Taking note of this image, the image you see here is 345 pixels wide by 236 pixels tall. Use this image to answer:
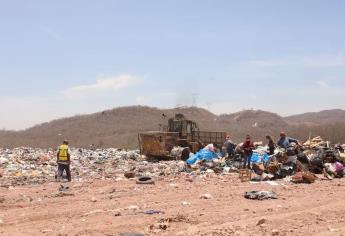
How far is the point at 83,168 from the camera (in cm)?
1844

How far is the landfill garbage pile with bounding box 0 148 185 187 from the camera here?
15.5 meters

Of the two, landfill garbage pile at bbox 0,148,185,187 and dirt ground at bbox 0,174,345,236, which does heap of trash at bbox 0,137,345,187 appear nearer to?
landfill garbage pile at bbox 0,148,185,187

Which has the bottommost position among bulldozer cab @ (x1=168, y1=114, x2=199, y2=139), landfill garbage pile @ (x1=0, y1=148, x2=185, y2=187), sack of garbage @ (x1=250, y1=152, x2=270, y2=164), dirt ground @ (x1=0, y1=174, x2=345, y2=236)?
dirt ground @ (x1=0, y1=174, x2=345, y2=236)

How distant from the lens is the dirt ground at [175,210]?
7.47 metres

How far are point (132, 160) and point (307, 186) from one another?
1084 cm

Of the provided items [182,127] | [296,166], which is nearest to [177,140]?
[182,127]

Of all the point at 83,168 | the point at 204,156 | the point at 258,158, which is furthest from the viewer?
the point at 83,168

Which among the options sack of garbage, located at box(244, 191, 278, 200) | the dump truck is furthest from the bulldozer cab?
sack of garbage, located at box(244, 191, 278, 200)

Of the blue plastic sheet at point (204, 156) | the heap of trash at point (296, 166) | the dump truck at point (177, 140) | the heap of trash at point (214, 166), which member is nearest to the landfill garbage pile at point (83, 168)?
the heap of trash at point (214, 166)

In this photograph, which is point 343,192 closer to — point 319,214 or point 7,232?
point 319,214

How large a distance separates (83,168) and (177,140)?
4.34m

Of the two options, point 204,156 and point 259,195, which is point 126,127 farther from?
point 259,195

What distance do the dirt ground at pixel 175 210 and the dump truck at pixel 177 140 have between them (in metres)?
7.63

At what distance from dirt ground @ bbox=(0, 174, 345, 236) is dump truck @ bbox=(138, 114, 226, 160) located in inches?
300
